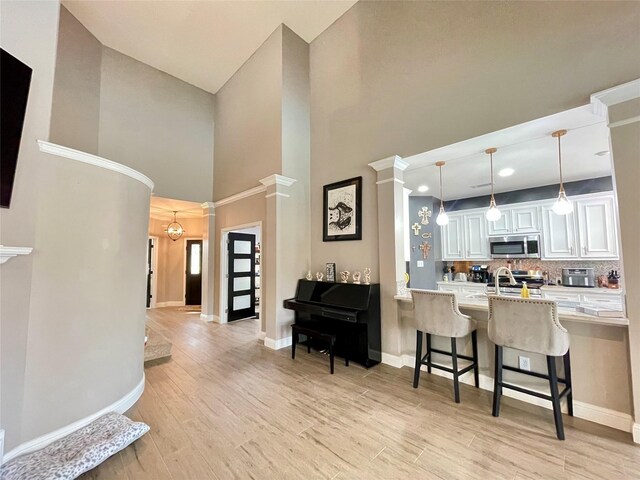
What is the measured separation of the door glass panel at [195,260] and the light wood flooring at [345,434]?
202 inches

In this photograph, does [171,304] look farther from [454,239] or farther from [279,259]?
[454,239]

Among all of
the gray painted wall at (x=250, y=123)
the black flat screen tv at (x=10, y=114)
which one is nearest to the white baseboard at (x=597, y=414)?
the gray painted wall at (x=250, y=123)

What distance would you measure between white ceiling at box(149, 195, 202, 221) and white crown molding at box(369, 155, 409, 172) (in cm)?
432

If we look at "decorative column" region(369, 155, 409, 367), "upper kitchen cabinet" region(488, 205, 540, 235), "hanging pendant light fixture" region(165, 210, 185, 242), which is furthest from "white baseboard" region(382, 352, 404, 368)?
"hanging pendant light fixture" region(165, 210, 185, 242)

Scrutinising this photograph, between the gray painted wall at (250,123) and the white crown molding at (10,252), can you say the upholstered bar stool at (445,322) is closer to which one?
the gray painted wall at (250,123)

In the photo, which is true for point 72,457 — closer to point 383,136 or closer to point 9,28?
point 9,28

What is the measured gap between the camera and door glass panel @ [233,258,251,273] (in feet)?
19.3

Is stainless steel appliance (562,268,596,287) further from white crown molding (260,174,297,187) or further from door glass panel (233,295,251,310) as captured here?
door glass panel (233,295,251,310)

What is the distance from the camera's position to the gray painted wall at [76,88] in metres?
4.23

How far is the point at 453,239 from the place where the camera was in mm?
5973

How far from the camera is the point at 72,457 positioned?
1.72 metres

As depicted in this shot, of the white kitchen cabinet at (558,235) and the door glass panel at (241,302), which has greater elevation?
the white kitchen cabinet at (558,235)

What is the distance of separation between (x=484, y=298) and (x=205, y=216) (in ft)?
18.4

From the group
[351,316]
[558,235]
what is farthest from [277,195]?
[558,235]
